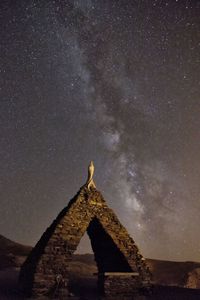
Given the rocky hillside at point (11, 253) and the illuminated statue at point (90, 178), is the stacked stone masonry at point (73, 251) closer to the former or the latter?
the illuminated statue at point (90, 178)

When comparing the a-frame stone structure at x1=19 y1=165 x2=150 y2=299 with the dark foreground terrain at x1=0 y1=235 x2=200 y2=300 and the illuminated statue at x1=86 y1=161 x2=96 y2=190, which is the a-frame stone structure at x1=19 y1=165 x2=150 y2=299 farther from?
the dark foreground terrain at x1=0 y1=235 x2=200 y2=300

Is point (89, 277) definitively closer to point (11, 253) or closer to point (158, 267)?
point (11, 253)

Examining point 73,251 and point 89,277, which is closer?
point 73,251

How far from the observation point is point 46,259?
35.0 ft

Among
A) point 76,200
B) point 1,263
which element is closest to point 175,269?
point 1,263

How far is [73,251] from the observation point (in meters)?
11.2

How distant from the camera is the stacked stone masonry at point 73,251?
10539mm

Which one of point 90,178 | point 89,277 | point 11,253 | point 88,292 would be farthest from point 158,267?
point 90,178

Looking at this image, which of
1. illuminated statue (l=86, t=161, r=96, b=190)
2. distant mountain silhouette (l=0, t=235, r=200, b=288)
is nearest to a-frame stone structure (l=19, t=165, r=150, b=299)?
illuminated statue (l=86, t=161, r=96, b=190)

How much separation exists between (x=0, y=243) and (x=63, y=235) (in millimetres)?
19406

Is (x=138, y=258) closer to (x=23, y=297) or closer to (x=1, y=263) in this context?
(x=23, y=297)


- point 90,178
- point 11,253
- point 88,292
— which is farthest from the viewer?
point 11,253

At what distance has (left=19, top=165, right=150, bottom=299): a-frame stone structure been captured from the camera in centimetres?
1056

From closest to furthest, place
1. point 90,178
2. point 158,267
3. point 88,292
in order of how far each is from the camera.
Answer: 1. point 90,178
2. point 88,292
3. point 158,267
